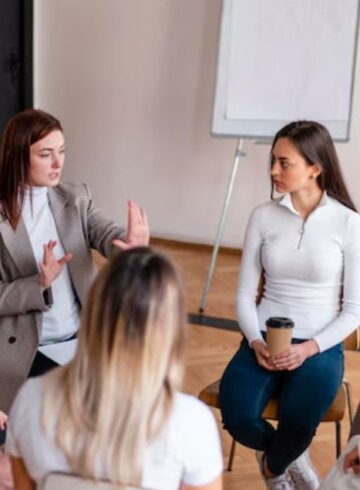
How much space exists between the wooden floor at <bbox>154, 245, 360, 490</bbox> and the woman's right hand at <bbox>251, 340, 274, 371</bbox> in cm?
31

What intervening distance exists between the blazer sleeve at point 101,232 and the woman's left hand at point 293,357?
1.81 ft

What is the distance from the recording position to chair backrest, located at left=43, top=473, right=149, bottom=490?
3.12 ft

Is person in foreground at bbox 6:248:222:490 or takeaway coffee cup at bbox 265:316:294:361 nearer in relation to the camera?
person in foreground at bbox 6:248:222:490

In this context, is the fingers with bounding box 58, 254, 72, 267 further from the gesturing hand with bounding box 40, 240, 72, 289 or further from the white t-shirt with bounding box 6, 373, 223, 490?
the white t-shirt with bounding box 6, 373, 223, 490

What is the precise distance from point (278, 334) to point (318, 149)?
552 millimetres

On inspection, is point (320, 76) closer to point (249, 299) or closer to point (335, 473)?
point (249, 299)

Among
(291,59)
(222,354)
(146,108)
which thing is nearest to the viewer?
(222,354)

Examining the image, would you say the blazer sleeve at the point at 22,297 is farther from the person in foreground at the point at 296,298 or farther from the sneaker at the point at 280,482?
the sneaker at the point at 280,482

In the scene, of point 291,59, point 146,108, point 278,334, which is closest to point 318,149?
point 278,334

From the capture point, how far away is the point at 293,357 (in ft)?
6.26

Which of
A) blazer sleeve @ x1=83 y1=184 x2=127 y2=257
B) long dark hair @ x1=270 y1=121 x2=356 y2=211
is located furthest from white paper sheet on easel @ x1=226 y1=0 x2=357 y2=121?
blazer sleeve @ x1=83 y1=184 x2=127 y2=257

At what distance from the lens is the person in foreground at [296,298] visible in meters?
1.87

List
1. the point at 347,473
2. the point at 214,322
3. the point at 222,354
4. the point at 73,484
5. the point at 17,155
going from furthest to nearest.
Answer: the point at 214,322, the point at 222,354, the point at 17,155, the point at 347,473, the point at 73,484

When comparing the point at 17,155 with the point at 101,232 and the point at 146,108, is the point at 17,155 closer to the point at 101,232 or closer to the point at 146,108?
the point at 101,232
